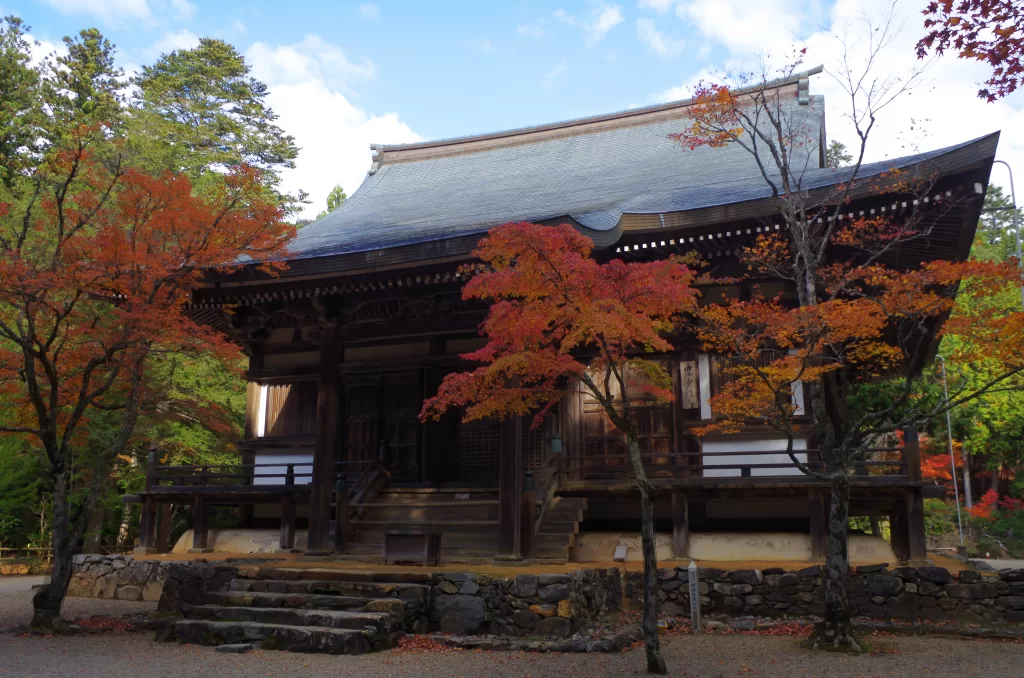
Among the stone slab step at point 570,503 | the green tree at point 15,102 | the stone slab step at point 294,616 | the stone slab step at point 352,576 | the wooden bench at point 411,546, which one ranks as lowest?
the stone slab step at point 294,616

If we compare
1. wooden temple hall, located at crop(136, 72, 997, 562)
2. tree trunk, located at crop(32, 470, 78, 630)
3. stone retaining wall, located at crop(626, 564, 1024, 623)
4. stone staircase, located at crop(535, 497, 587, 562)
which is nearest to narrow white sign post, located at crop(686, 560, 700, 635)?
stone retaining wall, located at crop(626, 564, 1024, 623)

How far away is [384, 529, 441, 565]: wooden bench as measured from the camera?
11.7 metres

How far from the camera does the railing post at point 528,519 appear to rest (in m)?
11.9

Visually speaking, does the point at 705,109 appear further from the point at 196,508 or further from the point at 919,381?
the point at 919,381

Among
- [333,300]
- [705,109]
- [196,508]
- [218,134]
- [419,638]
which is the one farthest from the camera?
[218,134]

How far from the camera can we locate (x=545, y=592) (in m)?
9.65

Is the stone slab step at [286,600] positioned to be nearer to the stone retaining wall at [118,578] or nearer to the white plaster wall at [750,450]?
the stone retaining wall at [118,578]

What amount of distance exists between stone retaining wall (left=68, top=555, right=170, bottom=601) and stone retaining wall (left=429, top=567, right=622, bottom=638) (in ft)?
22.3

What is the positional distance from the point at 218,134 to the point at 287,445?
2396 centimetres

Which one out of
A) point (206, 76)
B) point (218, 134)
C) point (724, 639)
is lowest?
point (724, 639)


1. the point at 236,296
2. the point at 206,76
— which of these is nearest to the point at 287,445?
the point at 236,296

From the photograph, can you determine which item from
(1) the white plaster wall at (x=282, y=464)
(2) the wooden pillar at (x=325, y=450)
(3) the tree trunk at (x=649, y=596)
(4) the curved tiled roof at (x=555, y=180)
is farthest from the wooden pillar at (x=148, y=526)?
(3) the tree trunk at (x=649, y=596)

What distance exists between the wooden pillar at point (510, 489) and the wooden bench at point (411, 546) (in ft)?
3.42

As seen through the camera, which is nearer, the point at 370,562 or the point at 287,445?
the point at 370,562
